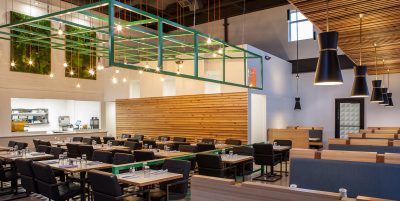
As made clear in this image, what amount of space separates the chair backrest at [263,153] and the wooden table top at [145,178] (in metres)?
3.63

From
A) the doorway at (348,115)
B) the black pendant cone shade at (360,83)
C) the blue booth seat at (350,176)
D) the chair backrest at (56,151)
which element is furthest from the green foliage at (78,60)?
the black pendant cone shade at (360,83)

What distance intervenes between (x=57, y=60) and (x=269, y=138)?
9083 mm

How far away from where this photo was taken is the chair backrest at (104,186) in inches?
159

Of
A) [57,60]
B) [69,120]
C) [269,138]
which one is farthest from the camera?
[69,120]

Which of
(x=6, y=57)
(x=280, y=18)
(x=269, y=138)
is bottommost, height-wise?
(x=269, y=138)

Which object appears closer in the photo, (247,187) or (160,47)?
(247,187)

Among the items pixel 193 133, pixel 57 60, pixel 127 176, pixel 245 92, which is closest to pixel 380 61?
pixel 245 92

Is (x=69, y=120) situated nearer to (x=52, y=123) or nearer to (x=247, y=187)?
(x=52, y=123)

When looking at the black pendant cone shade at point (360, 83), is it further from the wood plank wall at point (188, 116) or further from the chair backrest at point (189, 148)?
the wood plank wall at point (188, 116)

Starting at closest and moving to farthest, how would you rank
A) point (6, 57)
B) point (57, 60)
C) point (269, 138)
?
point (6, 57) < point (269, 138) < point (57, 60)

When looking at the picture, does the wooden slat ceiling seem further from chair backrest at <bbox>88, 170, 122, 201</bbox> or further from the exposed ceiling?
the exposed ceiling

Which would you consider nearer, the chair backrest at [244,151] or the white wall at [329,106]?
the chair backrest at [244,151]

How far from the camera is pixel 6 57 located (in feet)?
36.2

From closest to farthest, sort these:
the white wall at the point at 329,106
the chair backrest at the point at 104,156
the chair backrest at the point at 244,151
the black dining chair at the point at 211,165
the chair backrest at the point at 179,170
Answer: the chair backrest at the point at 179,170
the black dining chair at the point at 211,165
the chair backrest at the point at 104,156
the chair backrest at the point at 244,151
the white wall at the point at 329,106
